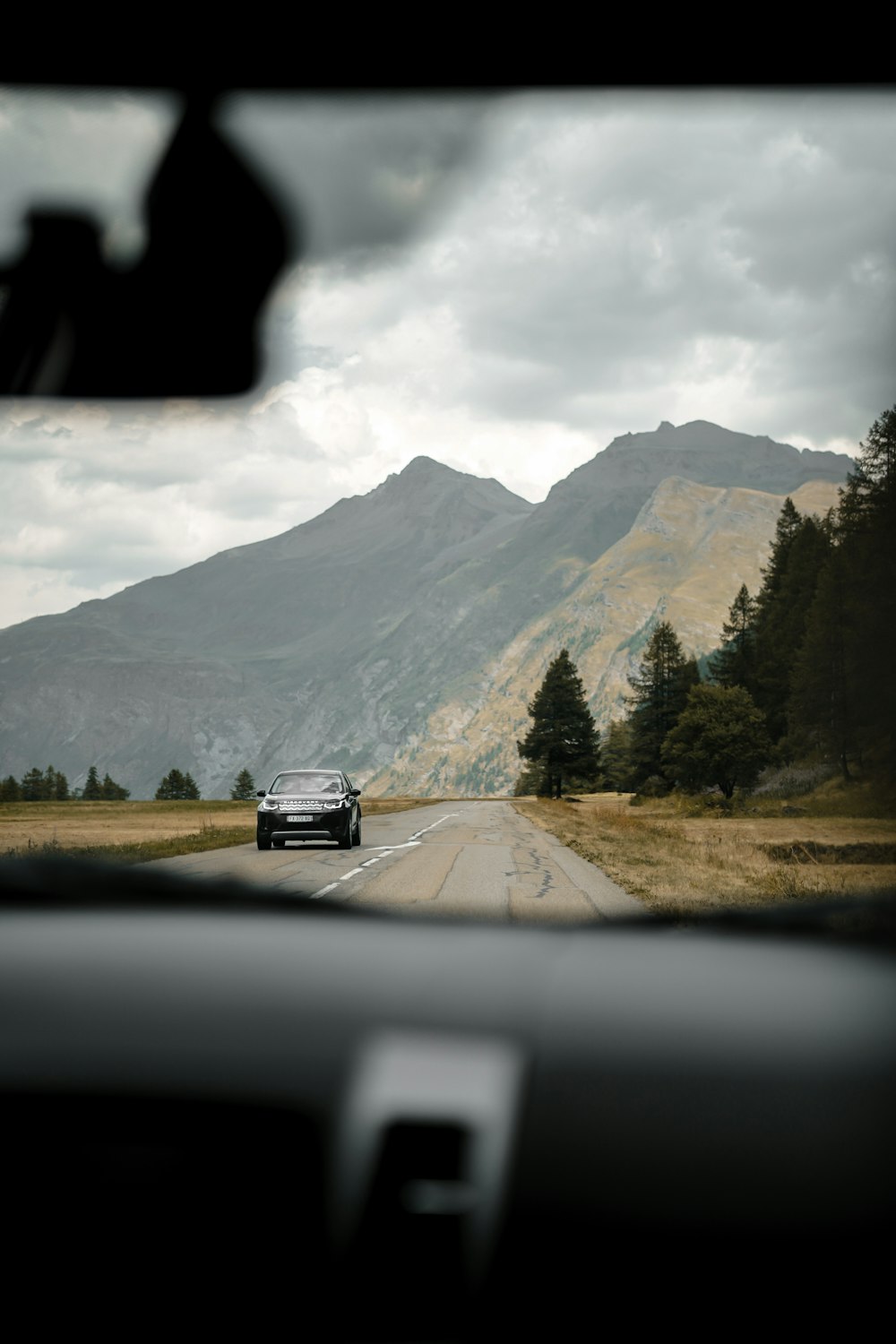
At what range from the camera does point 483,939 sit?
2955 mm

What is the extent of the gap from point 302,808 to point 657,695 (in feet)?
7.31

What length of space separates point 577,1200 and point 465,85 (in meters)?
2.50

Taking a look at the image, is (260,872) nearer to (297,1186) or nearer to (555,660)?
(297,1186)

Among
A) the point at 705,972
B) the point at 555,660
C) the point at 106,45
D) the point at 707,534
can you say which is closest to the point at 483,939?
the point at 705,972

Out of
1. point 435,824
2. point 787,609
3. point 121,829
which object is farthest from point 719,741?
point 435,824

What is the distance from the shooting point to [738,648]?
14.0 feet

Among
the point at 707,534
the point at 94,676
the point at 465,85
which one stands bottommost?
the point at 94,676

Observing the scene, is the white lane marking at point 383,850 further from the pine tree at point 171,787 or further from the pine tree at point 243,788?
the pine tree at point 171,787

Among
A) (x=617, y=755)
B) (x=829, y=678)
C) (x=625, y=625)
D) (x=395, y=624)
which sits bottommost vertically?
(x=617, y=755)

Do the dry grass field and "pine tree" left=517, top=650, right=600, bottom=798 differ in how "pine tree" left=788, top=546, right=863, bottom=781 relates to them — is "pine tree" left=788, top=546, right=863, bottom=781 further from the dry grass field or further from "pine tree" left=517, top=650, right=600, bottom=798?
"pine tree" left=517, top=650, right=600, bottom=798

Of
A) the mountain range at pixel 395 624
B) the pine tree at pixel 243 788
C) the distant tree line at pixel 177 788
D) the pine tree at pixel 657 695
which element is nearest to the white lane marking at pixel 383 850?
the mountain range at pixel 395 624

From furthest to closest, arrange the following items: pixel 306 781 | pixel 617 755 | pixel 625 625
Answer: pixel 625 625
pixel 617 755
pixel 306 781

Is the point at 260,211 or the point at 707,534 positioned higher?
the point at 260,211

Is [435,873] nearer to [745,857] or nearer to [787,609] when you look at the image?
[745,857]
